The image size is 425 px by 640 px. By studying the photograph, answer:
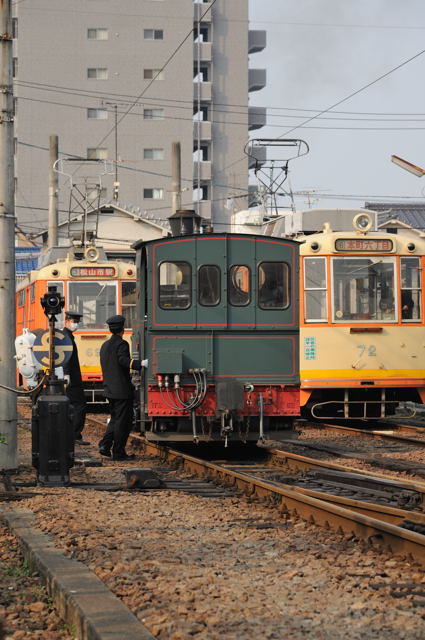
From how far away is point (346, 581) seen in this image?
6422 mm

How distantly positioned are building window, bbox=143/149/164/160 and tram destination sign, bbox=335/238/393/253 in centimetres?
5968

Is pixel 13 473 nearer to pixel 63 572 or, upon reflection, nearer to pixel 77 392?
pixel 77 392

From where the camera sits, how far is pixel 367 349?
18703mm

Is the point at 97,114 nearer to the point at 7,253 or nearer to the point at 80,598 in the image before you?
the point at 7,253

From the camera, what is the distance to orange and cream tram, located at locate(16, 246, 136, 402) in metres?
23.2

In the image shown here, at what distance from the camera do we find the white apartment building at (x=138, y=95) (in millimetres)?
74312

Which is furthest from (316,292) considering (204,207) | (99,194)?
(204,207)

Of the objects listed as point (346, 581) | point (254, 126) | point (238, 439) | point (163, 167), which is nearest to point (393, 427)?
point (238, 439)

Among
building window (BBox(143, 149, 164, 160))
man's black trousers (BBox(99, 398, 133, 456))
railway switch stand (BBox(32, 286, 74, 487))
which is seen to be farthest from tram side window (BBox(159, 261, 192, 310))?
building window (BBox(143, 149, 164, 160))

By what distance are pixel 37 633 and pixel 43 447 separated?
5549 millimetres

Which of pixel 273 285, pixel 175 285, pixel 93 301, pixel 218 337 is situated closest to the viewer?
pixel 218 337

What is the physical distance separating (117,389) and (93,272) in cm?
924

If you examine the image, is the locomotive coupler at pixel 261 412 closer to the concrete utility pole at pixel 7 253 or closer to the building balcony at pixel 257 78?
the concrete utility pole at pixel 7 253

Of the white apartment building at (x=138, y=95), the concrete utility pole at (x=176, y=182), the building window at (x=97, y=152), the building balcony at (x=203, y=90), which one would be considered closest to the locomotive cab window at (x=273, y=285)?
the concrete utility pole at (x=176, y=182)
